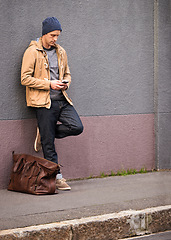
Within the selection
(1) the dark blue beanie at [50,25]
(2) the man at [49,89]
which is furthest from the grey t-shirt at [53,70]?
(1) the dark blue beanie at [50,25]

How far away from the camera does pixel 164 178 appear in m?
6.87

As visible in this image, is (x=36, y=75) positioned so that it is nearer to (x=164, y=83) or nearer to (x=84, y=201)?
(x=84, y=201)

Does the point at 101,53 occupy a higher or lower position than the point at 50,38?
lower

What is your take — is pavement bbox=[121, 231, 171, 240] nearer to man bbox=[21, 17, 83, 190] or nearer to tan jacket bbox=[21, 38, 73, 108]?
man bbox=[21, 17, 83, 190]

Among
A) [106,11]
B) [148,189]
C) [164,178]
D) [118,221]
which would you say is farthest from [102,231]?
[106,11]

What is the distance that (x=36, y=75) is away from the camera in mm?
6016

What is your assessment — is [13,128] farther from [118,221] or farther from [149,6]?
[149,6]

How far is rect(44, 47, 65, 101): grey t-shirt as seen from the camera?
6102 mm

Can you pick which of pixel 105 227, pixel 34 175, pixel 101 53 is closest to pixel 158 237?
pixel 105 227

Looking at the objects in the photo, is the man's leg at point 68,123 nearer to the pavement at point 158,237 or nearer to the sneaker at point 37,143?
the sneaker at point 37,143

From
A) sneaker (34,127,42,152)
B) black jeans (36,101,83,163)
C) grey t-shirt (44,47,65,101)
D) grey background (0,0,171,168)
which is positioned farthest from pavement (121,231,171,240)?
grey background (0,0,171,168)

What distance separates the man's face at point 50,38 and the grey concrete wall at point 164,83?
2130 mm

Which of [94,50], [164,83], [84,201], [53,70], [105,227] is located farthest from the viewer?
[164,83]

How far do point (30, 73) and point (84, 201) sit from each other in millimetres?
1764
